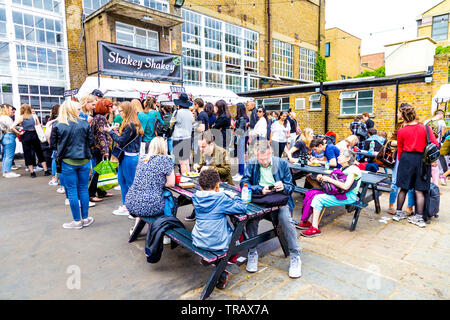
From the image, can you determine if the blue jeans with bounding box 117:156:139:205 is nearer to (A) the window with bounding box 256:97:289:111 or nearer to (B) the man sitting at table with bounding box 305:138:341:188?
(B) the man sitting at table with bounding box 305:138:341:188

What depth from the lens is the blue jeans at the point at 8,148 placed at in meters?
7.73

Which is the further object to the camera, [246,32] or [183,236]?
[246,32]

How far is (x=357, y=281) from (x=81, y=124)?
3868 mm

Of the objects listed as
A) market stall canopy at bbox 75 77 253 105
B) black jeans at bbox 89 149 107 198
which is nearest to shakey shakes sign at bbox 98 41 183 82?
market stall canopy at bbox 75 77 253 105

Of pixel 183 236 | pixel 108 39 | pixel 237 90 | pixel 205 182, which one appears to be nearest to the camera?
pixel 205 182

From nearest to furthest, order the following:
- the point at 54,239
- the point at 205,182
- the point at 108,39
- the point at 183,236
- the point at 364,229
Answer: the point at 205,182 → the point at 183,236 → the point at 54,239 → the point at 364,229 → the point at 108,39

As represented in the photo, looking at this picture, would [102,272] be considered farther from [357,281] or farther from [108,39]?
[108,39]

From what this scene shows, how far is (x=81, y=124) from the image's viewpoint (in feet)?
13.2

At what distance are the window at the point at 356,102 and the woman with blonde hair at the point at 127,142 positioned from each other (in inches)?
488

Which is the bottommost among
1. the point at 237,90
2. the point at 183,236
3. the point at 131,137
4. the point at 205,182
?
the point at 183,236

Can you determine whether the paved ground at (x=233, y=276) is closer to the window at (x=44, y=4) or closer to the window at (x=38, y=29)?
the window at (x=38, y=29)

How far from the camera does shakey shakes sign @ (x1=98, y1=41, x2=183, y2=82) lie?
33.9ft

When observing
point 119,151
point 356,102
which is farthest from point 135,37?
point 119,151
